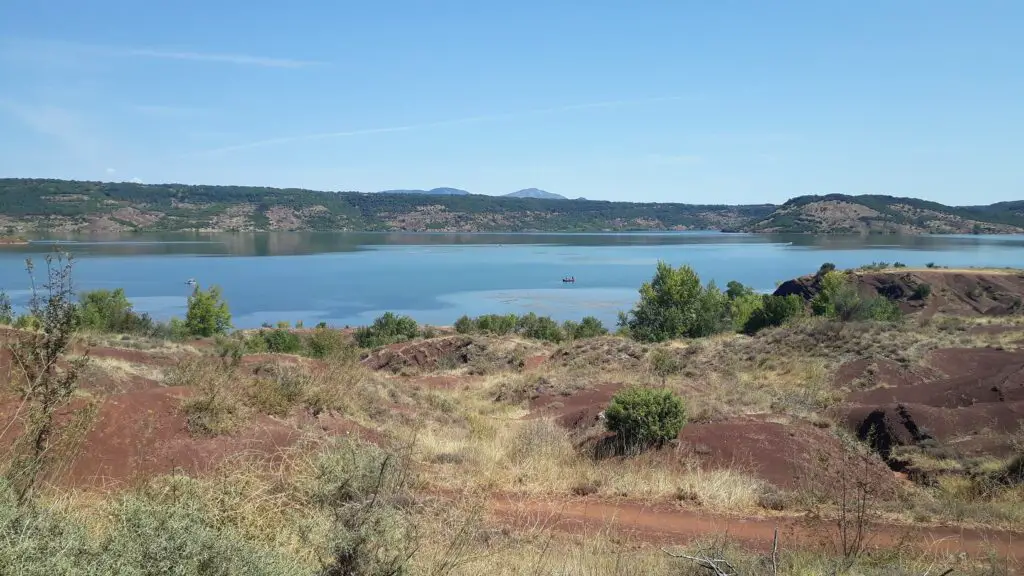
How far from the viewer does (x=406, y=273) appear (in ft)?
360

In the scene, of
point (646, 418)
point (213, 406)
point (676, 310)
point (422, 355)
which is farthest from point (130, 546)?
point (676, 310)

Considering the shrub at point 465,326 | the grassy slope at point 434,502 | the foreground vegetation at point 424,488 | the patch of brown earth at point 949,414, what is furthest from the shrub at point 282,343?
the patch of brown earth at point 949,414

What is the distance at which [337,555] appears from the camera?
353 cm

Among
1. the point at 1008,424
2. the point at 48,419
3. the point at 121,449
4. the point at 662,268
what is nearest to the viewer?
the point at 48,419

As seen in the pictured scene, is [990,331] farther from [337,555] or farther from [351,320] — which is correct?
[351,320]

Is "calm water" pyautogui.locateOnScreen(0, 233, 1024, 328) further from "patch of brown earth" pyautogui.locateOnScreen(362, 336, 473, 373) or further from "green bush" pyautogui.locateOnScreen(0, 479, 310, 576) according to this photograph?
"green bush" pyautogui.locateOnScreen(0, 479, 310, 576)

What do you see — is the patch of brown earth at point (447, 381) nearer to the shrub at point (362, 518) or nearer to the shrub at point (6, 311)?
the shrub at point (6, 311)

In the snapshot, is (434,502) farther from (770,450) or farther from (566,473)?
(770,450)

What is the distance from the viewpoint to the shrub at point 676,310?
42594 mm

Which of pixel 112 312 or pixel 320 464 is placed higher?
pixel 320 464

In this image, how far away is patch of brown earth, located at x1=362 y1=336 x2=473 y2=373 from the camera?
104 ft

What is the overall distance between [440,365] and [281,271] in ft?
276

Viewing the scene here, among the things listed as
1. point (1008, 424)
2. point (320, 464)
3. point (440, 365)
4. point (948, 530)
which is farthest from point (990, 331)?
point (320, 464)

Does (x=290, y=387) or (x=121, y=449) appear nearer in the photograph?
(x=121, y=449)
